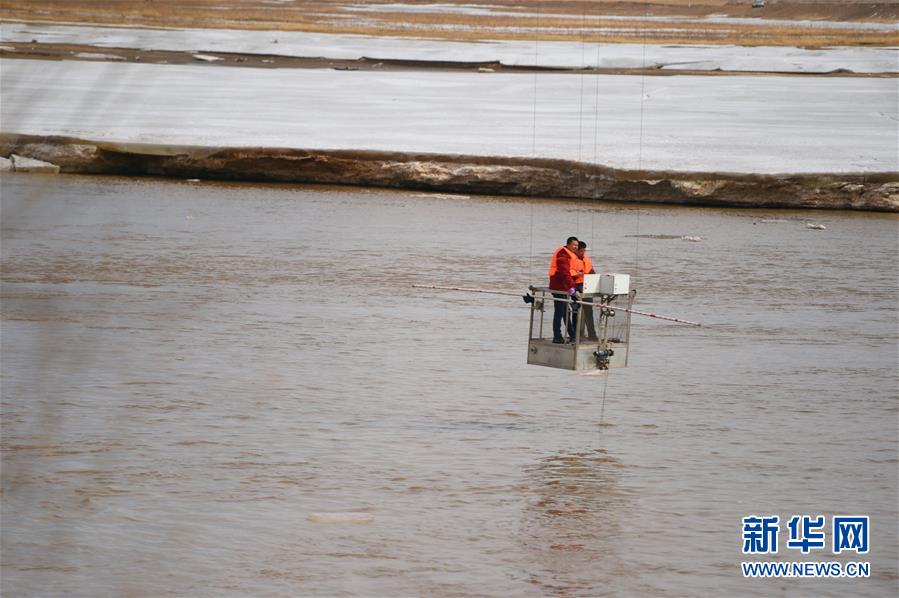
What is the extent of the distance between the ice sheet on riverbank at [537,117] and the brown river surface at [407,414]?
2943 mm

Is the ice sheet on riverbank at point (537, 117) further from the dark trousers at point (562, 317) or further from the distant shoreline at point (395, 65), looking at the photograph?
the dark trousers at point (562, 317)

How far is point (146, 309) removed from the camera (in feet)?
36.1

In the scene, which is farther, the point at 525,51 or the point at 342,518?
the point at 525,51

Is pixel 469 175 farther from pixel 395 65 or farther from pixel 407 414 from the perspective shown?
pixel 407 414

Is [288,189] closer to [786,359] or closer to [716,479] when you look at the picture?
[786,359]

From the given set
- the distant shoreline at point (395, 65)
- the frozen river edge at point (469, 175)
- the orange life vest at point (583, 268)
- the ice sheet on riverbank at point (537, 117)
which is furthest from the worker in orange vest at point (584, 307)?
the distant shoreline at point (395, 65)

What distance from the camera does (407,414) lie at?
26.2 ft

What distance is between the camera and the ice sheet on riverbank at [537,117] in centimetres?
1822

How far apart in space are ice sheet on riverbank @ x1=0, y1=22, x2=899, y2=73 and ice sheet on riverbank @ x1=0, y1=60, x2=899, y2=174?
1942 mm

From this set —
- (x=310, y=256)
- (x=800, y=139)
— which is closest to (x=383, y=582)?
(x=310, y=256)

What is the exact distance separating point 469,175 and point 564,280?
34.6 ft

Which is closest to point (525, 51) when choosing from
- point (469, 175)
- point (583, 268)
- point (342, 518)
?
point (469, 175)

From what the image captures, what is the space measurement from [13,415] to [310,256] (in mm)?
6534

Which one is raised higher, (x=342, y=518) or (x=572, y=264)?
(x=572, y=264)
